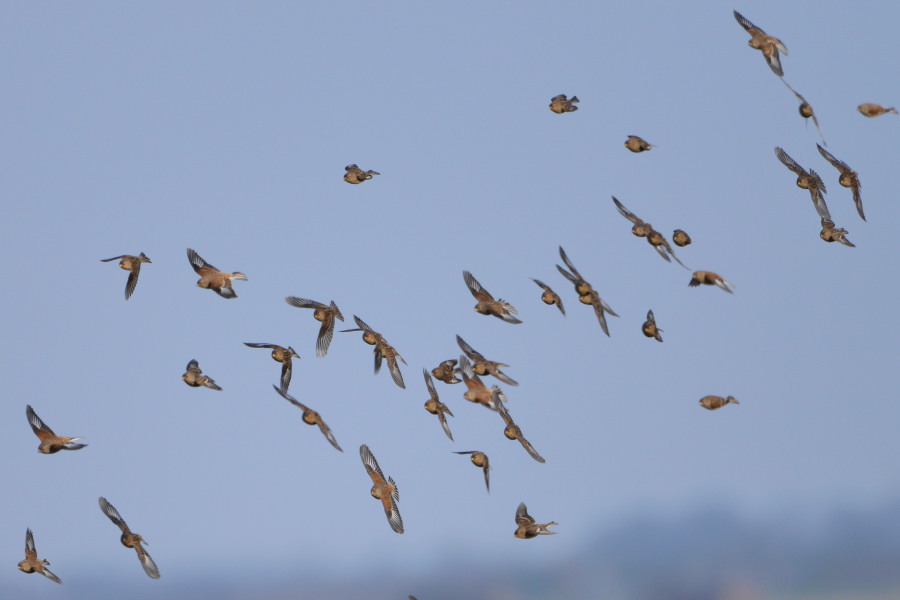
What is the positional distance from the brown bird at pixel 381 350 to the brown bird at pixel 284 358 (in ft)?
6.70

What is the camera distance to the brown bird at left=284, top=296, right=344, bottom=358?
37.9m

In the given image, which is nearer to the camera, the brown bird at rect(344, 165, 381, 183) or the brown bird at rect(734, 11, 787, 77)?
the brown bird at rect(734, 11, 787, 77)

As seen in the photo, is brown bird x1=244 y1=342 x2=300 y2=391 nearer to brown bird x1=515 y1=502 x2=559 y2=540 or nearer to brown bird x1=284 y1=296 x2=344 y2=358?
brown bird x1=284 y1=296 x2=344 y2=358

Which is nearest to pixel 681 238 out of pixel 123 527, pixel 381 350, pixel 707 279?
pixel 707 279

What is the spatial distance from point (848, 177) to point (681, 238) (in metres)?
5.04

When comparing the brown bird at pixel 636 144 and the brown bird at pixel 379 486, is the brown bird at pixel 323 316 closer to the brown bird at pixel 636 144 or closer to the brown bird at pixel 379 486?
the brown bird at pixel 379 486

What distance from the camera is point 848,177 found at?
37.2m

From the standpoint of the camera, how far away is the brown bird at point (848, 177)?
120 ft

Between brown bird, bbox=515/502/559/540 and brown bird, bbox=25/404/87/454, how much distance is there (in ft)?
38.2

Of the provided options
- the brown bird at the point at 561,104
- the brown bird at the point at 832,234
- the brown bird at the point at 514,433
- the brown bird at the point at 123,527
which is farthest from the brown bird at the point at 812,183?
the brown bird at the point at 123,527

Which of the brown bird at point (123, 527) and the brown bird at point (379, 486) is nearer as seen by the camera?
the brown bird at point (123, 527)

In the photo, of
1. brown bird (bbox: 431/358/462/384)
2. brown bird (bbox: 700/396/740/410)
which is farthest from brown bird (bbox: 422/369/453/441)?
brown bird (bbox: 700/396/740/410)

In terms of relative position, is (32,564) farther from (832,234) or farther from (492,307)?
(832,234)

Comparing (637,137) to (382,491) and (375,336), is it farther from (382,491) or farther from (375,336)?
(382,491)
